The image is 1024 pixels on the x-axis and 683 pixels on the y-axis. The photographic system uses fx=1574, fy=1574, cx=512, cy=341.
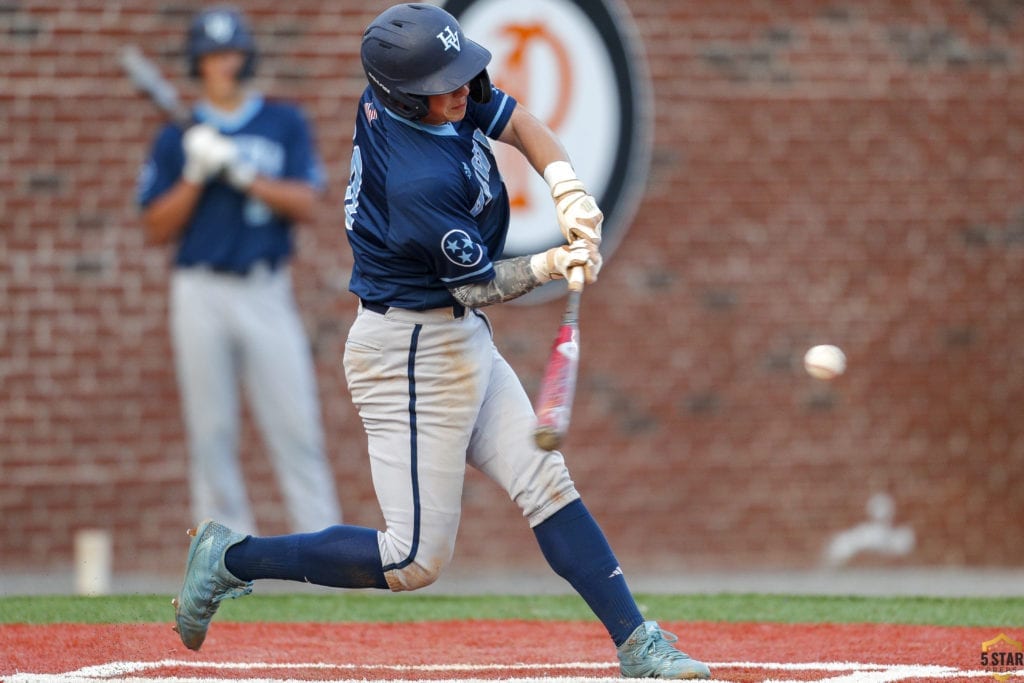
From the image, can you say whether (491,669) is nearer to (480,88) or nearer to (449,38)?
(480,88)

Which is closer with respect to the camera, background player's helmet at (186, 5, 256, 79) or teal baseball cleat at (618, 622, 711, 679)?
teal baseball cleat at (618, 622, 711, 679)

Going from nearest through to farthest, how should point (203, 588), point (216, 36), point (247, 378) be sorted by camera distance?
point (203, 588)
point (216, 36)
point (247, 378)

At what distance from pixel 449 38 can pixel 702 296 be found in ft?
14.3

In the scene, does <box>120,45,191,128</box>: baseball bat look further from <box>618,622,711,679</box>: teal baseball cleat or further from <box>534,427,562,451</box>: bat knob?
<box>618,622,711,679</box>: teal baseball cleat

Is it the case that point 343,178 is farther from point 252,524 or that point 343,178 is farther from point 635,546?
point 635,546

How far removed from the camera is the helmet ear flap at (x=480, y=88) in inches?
172

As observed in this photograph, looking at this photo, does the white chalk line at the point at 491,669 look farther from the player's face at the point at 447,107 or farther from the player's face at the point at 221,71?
the player's face at the point at 221,71

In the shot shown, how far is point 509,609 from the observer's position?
6.26m

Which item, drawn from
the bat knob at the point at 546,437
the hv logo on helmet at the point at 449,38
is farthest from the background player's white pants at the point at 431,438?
the hv logo on helmet at the point at 449,38

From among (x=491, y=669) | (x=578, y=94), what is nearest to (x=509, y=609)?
(x=491, y=669)

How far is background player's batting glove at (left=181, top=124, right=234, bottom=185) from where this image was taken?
705cm

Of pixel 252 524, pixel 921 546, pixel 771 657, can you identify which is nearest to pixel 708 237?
pixel 921 546

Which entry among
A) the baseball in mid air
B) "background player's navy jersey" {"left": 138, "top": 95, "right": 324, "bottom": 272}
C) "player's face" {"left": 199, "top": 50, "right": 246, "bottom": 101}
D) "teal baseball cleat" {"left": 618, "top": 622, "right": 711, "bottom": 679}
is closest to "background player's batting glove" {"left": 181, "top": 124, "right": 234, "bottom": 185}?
"background player's navy jersey" {"left": 138, "top": 95, "right": 324, "bottom": 272}

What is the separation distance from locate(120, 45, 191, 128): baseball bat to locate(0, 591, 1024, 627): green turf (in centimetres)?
240
